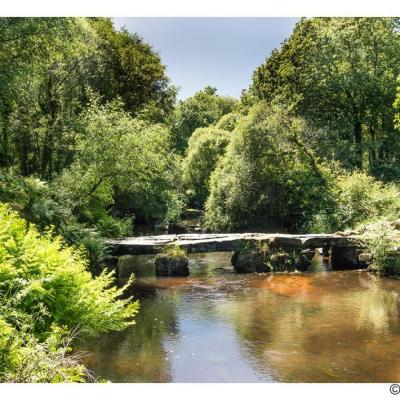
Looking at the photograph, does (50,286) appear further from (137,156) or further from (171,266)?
(137,156)

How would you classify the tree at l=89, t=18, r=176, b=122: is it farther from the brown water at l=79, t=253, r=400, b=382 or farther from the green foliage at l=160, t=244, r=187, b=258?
the brown water at l=79, t=253, r=400, b=382

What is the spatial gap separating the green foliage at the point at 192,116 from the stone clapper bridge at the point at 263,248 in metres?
42.5

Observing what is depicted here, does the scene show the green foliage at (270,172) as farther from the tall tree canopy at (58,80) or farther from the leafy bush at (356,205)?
the tall tree canopy at (58,80)

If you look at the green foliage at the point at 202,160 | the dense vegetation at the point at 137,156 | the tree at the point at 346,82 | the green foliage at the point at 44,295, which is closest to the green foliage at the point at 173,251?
the dense vegetation at the point at 137,156

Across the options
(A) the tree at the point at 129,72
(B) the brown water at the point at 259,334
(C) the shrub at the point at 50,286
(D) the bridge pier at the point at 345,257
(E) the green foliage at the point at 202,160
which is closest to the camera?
(C) the shrub at the point at 50,286

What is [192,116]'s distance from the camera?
210 feet

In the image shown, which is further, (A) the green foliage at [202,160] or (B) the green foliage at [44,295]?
(A) the green foliage at [202,160]

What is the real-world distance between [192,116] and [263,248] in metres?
47.8

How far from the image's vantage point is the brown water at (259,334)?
28.5ft

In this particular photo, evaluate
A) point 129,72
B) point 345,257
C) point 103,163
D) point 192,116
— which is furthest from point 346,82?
point 192,116

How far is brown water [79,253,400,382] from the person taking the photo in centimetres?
868

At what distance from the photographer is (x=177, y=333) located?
10906mm

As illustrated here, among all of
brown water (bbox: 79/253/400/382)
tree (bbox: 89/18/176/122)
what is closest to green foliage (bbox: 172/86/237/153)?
tree (bbox: 89/18/176/122)

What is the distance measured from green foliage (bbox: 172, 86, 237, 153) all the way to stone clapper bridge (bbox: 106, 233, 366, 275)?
42.5m
